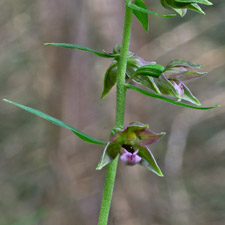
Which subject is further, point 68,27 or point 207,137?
point 207,137

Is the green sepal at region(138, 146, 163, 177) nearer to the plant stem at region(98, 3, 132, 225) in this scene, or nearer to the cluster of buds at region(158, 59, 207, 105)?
the plant stem at region(98, 3, 132, 225)

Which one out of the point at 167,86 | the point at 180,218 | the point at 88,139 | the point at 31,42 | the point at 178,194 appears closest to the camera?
the point at 88,139

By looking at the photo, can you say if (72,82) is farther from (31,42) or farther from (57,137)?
(31,42)

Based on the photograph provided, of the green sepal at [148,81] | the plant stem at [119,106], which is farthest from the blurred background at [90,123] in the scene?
the green sepal at [148,81]

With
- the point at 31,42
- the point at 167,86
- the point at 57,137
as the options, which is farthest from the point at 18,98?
the point at 167,86

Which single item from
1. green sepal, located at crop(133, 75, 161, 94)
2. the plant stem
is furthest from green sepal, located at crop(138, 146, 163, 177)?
green sepal, located at crop(133, 75, 161, 94)

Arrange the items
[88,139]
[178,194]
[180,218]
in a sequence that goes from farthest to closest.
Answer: [178,194] < [180,218] < [88,139]
